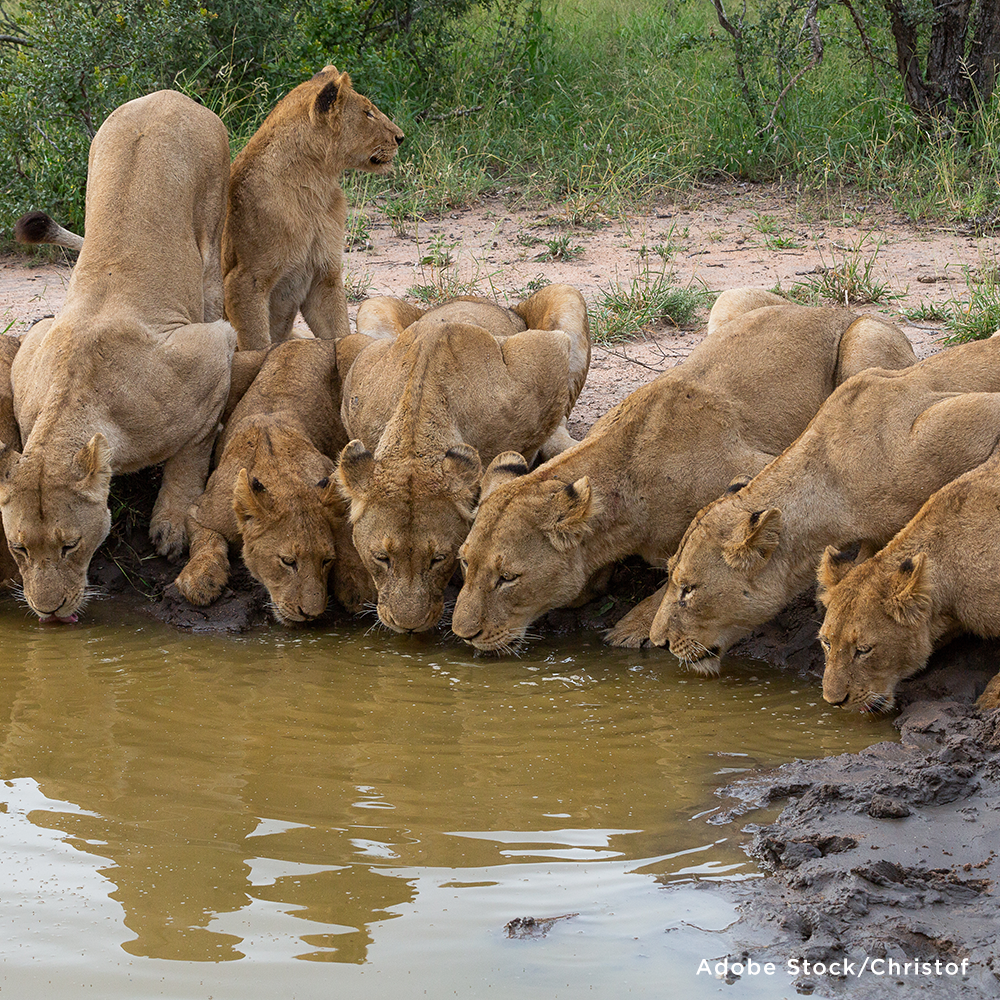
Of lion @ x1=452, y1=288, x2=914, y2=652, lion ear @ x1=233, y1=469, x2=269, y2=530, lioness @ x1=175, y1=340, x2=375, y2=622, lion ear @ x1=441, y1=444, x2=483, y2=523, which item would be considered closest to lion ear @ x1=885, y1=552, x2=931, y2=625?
lion @ x1=452, y1=288, x2=914, y2=652

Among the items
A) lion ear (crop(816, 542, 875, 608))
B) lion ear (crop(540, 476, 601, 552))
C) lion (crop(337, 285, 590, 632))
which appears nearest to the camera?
lion ear (crop(816, 542, 875, 608))

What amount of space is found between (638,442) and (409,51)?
874 centimetres

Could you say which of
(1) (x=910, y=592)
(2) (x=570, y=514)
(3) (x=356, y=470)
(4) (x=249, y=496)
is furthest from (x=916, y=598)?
(4) (x=249, y=496)

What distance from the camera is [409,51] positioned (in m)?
13.5

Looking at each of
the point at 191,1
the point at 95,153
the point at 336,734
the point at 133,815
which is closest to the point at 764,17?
the point at 191,1

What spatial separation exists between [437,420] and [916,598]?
237 centimetres

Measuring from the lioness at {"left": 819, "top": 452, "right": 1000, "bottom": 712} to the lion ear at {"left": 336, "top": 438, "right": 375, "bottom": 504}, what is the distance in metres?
2.11

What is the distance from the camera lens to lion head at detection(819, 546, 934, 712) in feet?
16.3

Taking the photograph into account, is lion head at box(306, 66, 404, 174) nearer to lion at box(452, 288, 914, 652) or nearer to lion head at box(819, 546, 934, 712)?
lion at box(452, 288, 914, 652)

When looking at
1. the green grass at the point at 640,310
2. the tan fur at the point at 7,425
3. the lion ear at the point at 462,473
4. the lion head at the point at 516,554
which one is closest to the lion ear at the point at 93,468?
the tan fur at the point at 7,425

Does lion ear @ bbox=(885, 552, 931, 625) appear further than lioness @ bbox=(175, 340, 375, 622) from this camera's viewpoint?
No

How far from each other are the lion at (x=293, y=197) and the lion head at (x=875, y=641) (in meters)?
4.27

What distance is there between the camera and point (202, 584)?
20.9 feet

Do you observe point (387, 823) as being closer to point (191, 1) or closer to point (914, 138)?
point (191, 1)
